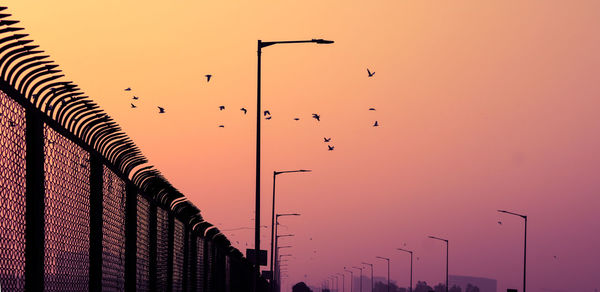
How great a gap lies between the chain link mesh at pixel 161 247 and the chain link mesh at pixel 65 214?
516cm

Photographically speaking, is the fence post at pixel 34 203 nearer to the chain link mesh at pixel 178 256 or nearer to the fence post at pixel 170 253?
the fence post at pixel 170 253

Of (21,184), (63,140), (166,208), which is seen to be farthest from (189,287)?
(21,184)

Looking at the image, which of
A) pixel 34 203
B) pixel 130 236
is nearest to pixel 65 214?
pixel 34 203

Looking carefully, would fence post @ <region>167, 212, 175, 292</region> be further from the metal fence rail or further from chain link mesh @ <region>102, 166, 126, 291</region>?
chain link mesh @ <region>102, 166, 126, 291</region>

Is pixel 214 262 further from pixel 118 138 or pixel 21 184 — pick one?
pixel 21 184

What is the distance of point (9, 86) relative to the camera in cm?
685

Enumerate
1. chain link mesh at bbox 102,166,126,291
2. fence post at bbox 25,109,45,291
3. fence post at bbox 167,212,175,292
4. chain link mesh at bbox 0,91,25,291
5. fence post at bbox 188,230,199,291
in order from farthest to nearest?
fence post at bbox 188,230,199,291
fence post at bbox 167,212,175,292
chain link mesh at bbox 102,166,126,291
fence post at bbox 25,109,45,291
chain link mesh at bbox 0,91,25,291

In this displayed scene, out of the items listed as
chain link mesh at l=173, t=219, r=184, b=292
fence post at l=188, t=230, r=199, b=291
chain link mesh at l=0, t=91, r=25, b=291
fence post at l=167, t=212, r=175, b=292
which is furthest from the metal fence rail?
fence post at l=188, t=230, r=199, b=291

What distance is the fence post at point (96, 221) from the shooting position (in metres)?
9.70

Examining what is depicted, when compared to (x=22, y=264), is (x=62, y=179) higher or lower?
higher

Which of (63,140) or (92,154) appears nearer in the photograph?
(63,140)

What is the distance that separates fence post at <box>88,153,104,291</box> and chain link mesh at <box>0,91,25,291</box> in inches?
95.2

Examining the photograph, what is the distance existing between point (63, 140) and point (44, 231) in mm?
940

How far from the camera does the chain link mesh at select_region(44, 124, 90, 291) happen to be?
8.01m
